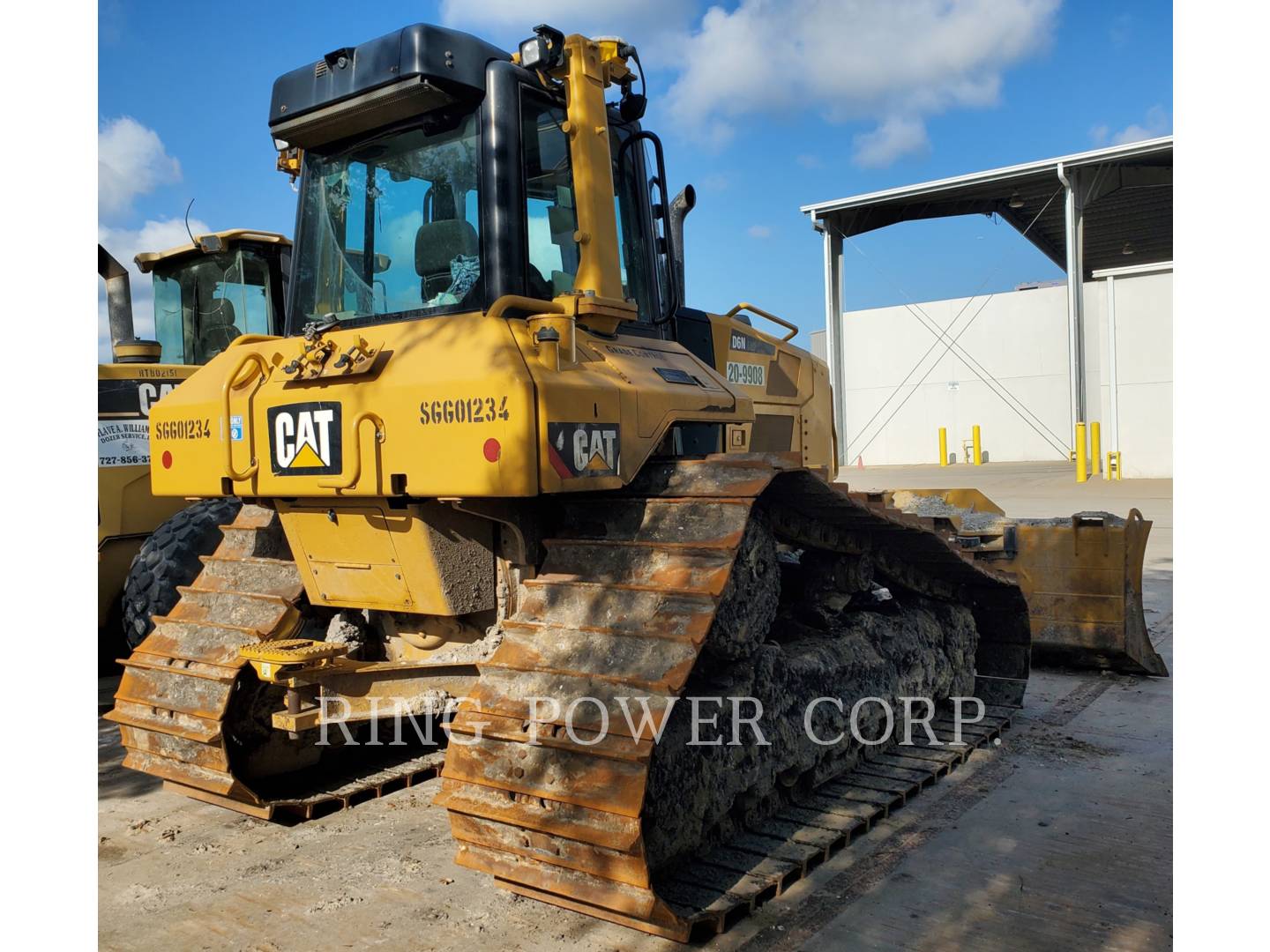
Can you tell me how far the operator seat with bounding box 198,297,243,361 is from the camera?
840cm

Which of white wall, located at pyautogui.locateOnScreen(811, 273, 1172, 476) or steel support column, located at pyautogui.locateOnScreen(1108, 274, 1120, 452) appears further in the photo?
steel support column, located at pyautogui.locateOnScreen(1108, 274, 1120, 452)

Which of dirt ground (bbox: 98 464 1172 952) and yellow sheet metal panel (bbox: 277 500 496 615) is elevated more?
yellow sheet metal panel (bbox: 277 500 496 615)

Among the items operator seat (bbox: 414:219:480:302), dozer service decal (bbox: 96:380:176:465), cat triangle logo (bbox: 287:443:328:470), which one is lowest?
cat triangle logo (bbox: 287:443:328:470)

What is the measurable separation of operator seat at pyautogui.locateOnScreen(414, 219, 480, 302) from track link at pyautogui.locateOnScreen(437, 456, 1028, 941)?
1.07 metres

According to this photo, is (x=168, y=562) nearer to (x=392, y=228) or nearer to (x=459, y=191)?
(x=392, y=228)

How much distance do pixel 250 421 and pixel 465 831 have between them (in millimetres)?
1966

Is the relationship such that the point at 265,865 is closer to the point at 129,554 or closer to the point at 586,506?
the point at 586,506

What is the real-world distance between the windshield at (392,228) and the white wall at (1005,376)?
21.7 m

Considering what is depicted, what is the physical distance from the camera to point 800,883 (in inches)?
154

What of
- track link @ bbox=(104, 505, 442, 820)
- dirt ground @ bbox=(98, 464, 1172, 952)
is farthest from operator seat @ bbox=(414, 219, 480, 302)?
dirt ground @ bbox=(98, 464, 1172, 952)

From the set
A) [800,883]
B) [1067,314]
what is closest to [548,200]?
[800,883]

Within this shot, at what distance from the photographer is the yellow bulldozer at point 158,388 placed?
647 cm

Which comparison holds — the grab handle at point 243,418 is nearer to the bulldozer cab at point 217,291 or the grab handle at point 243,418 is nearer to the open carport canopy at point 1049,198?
the bulldozer cab at point 217,291

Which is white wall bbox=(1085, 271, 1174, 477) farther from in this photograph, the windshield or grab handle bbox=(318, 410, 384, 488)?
grab handle bbox=(318, 410, 384, 488)
